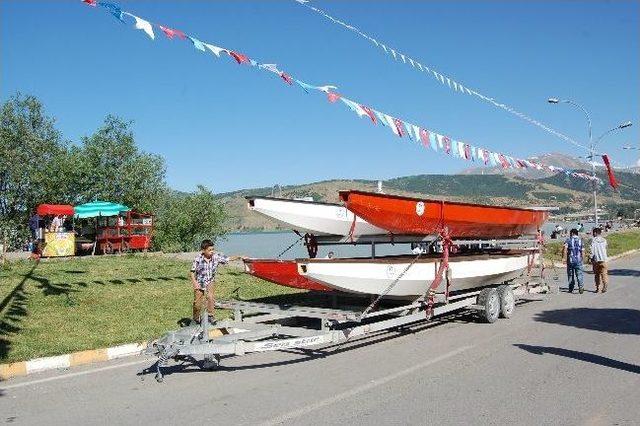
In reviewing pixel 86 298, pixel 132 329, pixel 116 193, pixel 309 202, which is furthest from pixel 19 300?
pixel 116 193

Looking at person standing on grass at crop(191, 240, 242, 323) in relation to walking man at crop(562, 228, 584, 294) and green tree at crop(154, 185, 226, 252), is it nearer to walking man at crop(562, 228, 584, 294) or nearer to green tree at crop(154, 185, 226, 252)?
walking man at crop(562, 228, 584, 294)

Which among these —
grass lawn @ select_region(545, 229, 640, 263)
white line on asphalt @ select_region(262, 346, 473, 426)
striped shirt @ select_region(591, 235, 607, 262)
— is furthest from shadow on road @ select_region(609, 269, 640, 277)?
white line on asphalt @ select_region(262, 346, 473, 426)

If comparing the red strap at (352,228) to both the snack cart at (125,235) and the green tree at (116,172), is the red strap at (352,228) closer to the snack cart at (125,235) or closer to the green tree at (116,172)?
the snack cart at (125,235)

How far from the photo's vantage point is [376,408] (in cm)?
543

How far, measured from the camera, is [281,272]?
28.0 feet

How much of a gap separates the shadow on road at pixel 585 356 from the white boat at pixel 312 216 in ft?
11.3

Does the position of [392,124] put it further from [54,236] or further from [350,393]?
[54,236]

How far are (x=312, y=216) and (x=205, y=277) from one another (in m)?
2.39

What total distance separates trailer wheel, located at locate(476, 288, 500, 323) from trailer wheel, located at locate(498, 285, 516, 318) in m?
0.26

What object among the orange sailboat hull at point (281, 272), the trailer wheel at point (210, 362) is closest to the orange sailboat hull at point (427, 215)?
the orange sailboat hull at point (281, 272)

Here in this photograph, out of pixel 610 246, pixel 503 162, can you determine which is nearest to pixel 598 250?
pixel 503 162

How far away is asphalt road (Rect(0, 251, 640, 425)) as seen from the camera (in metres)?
5.27

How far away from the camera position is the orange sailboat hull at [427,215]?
9367 millimetres

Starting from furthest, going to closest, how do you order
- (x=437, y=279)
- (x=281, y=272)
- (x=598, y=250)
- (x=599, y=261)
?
(x=598, y=250)
(x=599, y=261)
(x=437, y=279)
(x=281, y=272)
